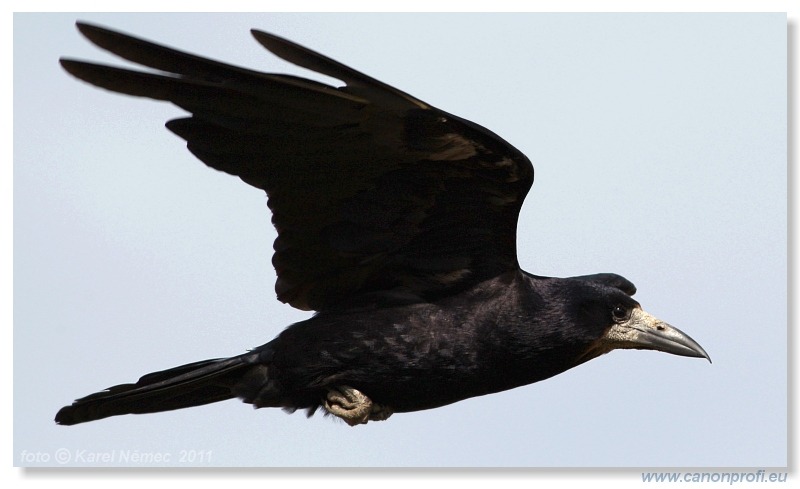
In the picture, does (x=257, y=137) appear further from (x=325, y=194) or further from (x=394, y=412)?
(x=394, y=412)

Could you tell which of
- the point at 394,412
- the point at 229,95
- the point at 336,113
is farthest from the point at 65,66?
the point at 394,412

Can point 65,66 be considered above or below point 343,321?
above

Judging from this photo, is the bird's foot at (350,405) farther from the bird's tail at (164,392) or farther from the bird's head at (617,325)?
the bird's head at (617,325)

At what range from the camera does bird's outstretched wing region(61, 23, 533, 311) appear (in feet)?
23.6

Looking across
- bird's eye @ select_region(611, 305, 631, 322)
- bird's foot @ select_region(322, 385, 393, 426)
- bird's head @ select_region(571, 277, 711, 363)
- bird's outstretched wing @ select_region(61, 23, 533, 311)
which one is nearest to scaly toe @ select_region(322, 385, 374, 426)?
bird's foot @ select_region(322, 385, 393, 426)

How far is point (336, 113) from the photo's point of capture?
7.39m

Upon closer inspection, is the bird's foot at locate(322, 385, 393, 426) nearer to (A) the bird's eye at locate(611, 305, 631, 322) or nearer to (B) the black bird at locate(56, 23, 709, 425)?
(B) the black bird at locate(56, 23, 709, 425)

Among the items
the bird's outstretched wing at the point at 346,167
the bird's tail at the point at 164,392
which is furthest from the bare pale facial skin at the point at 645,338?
the bird's tail at the point at 164,392

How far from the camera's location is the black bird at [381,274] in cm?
748

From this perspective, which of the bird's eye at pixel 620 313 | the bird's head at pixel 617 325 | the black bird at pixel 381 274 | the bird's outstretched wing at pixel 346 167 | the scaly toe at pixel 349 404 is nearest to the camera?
the bird's outstretched wing at pixel 346 167

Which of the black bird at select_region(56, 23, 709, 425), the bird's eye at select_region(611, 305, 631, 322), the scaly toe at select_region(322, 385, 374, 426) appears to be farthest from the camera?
the bird's eye at select_region(611, 305, 631, 322)

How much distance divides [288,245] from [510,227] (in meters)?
1.19

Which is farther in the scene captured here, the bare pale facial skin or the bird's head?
the bare pale facial skin

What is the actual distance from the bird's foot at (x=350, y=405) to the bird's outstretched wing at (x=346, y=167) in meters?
0.51
